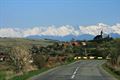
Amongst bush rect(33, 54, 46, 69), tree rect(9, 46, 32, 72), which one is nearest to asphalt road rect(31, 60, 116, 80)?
tree rect(9, 46, 32, 72)

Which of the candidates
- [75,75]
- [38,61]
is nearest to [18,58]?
[75,75]

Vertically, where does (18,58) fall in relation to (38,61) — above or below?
above

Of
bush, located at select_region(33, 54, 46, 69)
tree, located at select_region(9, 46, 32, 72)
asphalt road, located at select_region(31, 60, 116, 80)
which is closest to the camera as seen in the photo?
asphalt road, located at select_region(31, 60, 116, 80)

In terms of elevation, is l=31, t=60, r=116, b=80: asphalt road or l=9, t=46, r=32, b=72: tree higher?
l=9, t=46, r=32, b=72: tree

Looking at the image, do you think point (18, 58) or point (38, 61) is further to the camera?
point (38, 61)

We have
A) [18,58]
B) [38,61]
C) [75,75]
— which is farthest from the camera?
[38,61]

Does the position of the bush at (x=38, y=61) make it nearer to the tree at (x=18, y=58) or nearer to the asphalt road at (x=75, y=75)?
the asphalt road at (x=75, y=75)

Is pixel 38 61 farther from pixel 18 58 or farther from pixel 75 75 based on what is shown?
pixel 75 75

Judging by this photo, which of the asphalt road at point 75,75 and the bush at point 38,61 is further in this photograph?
the bush at point 38,61

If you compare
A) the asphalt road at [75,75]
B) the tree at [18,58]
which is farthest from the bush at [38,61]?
the tree at [18,58]

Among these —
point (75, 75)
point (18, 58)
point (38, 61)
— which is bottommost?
point (75, 75)

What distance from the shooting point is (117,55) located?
2317 inches

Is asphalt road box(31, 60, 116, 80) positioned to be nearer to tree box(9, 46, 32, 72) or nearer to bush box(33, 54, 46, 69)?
tree box(9, 46, 32, 72)

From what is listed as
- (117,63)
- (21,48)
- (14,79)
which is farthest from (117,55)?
(14,79)
